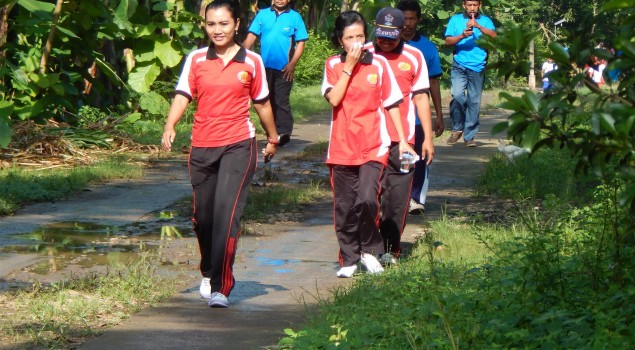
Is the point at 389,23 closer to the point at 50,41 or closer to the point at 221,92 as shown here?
the point at 221,92

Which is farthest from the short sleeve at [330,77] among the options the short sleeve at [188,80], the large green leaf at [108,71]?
the large green leaf at [108,71]

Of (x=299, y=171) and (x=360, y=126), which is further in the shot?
(x=299, y=171)

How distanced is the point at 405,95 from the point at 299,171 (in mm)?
4777

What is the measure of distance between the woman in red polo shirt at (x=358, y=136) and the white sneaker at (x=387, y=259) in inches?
5.6

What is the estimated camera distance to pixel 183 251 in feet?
29.8

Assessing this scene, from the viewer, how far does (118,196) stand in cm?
1162

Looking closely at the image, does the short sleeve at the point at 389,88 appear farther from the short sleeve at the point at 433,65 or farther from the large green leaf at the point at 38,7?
the large green leaf at the point at 38,7

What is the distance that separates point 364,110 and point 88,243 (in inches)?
102

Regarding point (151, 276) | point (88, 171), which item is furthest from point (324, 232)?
point (88, 171)

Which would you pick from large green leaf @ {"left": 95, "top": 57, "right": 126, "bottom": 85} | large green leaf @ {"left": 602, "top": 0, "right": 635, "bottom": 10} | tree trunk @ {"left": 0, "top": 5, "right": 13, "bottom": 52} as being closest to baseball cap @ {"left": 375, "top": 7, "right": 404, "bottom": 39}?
large green leaf @ {"left": 602, "top": 0, "right": 635, "bottom": 10}

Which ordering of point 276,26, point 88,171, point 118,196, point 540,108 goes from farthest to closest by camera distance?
1. point 276,26
2. point 88,171
3. point 118,196
4. point 540,108

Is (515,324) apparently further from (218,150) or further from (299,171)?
(299,171)

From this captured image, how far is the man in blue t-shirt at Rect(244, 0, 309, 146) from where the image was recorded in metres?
13.4

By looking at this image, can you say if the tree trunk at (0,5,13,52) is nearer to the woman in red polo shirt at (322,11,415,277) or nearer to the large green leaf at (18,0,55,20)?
the large green leaf at (18,0,55,20)
